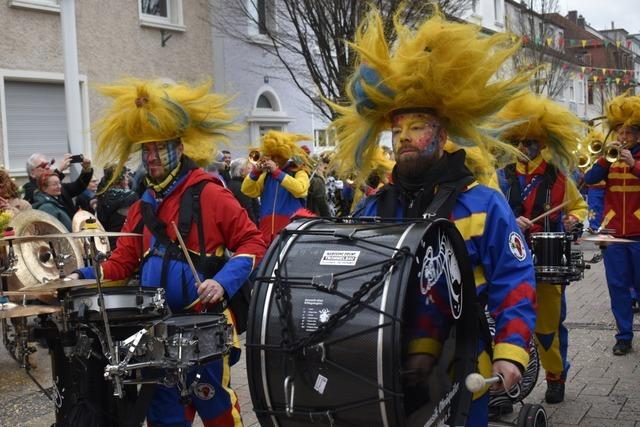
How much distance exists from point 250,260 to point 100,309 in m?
0.84

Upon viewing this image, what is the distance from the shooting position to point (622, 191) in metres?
7.11

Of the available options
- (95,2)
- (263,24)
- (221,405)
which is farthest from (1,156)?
(221,405)

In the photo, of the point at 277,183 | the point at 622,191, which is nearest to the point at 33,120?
the point at 277,183

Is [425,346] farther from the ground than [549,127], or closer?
closer

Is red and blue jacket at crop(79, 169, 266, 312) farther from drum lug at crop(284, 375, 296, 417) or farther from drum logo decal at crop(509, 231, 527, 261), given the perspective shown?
drum logo decal at crop(509, 231, 527, 261)

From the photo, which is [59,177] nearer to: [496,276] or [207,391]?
[207,391]

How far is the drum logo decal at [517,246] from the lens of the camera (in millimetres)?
3154

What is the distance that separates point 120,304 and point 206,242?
632mm

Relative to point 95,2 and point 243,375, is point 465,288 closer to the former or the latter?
point 243,375

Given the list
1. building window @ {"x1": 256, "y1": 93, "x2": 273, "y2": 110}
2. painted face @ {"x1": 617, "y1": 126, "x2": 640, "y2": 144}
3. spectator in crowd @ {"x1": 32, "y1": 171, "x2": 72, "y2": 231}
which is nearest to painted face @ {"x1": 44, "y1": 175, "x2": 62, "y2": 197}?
spectator in crowd @ {"x1": 32, "y1": 171, "x2": 72, "y2": 231}

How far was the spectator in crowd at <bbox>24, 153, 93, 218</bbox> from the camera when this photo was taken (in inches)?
341

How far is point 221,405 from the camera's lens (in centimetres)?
408

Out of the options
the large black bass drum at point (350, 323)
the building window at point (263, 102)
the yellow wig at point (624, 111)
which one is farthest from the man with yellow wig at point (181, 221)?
the building window at point (263, 102)

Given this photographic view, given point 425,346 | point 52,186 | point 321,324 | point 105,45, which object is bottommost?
point 425,346
